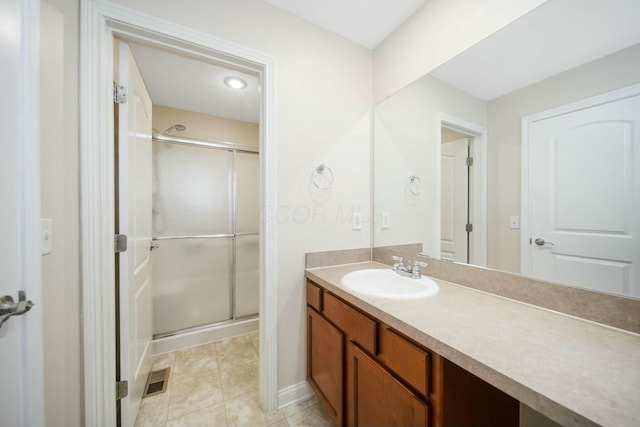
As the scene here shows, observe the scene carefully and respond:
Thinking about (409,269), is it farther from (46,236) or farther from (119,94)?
(119,94)

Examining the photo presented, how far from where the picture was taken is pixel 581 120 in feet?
2.62

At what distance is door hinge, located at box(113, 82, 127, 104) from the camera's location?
3.70 ft

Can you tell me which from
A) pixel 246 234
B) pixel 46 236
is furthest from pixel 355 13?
pixel 246 234

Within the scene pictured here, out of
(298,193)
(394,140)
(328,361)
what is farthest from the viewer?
(394,140)

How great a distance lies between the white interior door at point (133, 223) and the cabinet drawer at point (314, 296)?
97cm

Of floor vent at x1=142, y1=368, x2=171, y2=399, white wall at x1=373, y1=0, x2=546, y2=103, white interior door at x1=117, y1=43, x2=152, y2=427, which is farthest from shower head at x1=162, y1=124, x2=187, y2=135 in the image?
floor vent at x1=142, y1=368, x2=171, y2=399

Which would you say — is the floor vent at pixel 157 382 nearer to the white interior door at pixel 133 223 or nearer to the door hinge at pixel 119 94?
the white interior door at pixel 133 223

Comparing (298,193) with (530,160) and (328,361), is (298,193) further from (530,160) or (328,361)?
(530,160)

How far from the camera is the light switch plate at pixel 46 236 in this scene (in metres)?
0.75

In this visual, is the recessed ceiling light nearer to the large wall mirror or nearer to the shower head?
the shower head

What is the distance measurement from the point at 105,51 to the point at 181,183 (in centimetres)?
137

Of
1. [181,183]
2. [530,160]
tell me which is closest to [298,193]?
[530,160]

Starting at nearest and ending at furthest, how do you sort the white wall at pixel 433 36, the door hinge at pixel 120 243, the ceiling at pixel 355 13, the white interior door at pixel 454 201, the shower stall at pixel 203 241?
the white wall at pixel 433 36, the door hinge at pixel 120 243, the white interior door at pixel 454 201, the ceiling at pixel 355 13, the shower stall at pixel 203 241

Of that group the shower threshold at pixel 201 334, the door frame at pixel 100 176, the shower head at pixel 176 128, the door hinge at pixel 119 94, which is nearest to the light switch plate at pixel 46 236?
the door frame at pixel 100 176
